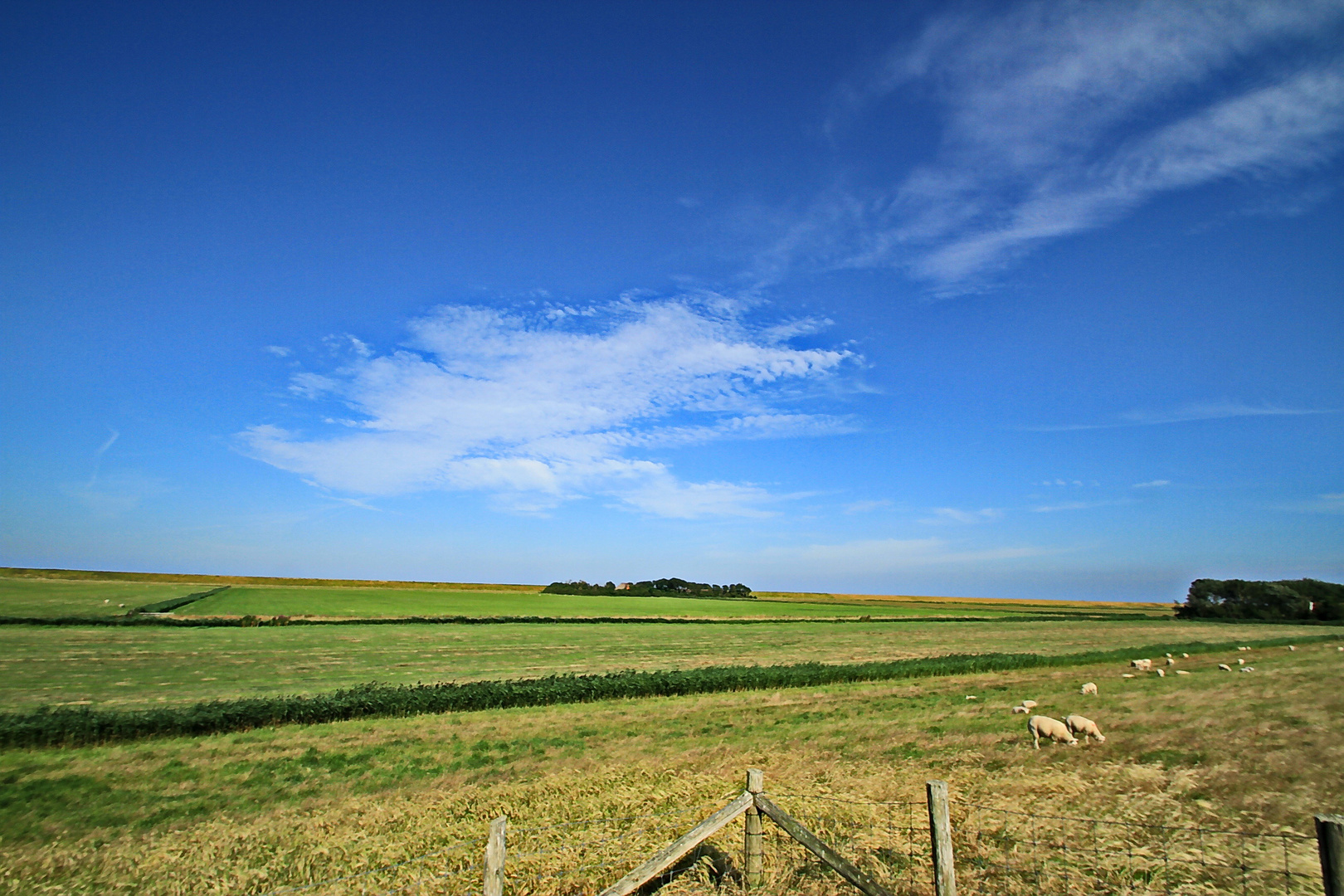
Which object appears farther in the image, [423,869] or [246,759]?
[246,759]

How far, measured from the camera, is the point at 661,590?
16875 centimetres

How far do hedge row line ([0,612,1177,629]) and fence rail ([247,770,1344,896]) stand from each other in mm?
62759

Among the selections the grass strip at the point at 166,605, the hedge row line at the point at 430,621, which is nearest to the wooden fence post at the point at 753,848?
the hedge row line at the point at 430,621

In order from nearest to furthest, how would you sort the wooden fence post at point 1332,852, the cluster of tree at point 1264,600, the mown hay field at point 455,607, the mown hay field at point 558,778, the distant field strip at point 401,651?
the wooden fence post at point 1332,852, the mown hay field at point 558,778, the distant field strip at point 401,651, the mown hay field at point 455,607, the cluster of tree at point 1264,600

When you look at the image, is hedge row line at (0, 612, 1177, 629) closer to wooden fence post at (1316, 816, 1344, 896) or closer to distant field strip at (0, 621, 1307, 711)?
distant field strip at (0, 621, 1307, 711)

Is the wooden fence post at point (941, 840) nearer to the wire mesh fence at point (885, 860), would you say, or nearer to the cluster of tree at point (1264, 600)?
the wire mesh fence at point (885, 860)

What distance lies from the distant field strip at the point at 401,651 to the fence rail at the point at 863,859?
74.5 ft

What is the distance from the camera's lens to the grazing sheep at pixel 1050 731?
18.7 m

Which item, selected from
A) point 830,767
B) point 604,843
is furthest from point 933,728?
point 604,843

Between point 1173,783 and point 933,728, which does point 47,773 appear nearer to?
point 933,728

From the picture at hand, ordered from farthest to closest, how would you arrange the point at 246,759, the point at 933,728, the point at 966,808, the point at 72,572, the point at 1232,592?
the point at 72,572
the point at 1232,592
the point at 933,728
the point at 246,759
the point at 966,808

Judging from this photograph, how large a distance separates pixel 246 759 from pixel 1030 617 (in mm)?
113266

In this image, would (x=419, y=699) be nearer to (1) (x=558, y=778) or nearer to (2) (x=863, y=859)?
(1) (x=558, y=778)

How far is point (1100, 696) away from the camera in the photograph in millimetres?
28391
